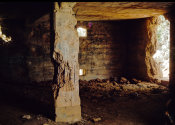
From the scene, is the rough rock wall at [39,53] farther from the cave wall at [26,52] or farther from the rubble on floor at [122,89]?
the rubble on floor at [122,89]

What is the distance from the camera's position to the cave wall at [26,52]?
29.1ft

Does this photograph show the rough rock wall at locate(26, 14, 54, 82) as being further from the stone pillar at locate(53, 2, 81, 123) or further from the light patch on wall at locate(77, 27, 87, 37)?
the stone pillar at locate(53, 2, 81, 123)

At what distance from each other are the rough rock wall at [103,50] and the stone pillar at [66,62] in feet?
16.7

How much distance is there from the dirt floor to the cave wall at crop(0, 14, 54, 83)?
2240 mm

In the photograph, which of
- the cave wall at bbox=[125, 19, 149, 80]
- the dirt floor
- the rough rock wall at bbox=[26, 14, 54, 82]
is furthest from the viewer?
the rough rock wall at bbox=[26, 14, 54, 82]

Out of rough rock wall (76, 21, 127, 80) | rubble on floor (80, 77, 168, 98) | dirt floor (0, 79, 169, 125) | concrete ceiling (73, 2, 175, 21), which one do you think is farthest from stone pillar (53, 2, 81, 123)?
rough rock wall (76, 21, 127, 80)

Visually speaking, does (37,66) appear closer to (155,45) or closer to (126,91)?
(126,91)

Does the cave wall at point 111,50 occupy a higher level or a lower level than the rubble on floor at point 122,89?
higher

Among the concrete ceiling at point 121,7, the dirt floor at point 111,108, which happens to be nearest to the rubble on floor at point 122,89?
the dirt floor at point 111,108

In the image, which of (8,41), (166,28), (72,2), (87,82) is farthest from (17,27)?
(166,28)

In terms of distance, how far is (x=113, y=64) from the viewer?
10305 millimetres

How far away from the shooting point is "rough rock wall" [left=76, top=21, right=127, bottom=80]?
990 centimetres

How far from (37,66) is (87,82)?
8.93 ft

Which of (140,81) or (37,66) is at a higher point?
(37,66)
